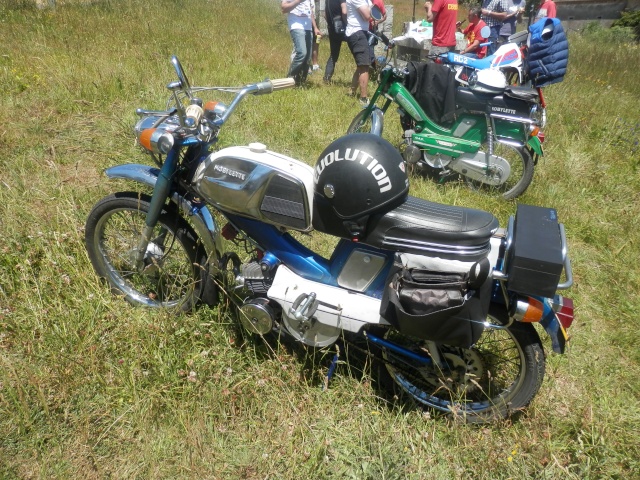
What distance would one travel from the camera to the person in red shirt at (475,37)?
7168 mm

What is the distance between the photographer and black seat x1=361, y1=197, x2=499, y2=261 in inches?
72.1

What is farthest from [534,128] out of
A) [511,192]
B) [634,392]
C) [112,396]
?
[112,396]

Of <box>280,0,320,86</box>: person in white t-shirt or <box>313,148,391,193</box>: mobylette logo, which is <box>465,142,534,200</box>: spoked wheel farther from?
<box>280,0,320,86</box>: person in white t-shirt

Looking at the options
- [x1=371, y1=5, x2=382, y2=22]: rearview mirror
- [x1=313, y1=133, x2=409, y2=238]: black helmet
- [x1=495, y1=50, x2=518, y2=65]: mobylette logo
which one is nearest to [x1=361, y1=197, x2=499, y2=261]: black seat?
[x1=313, y1=133, x2=409, y2=238]: black helmet

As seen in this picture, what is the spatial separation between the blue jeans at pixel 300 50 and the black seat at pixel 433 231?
5435 millimetres

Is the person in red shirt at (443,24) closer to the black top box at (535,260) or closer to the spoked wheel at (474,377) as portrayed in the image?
the spoked wheel at (474,377)

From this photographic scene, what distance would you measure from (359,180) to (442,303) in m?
0.57

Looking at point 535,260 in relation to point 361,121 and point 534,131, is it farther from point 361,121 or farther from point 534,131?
point 361,121

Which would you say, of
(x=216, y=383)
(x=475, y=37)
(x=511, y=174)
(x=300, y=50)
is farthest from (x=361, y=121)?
(x=475, y=37)

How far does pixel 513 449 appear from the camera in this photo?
79.5 inches

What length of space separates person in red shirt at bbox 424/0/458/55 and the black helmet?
5456mm

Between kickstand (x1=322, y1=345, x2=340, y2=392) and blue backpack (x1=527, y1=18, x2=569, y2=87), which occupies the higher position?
blue backpack (x1=527, y1=18, x2=569, y2=87)

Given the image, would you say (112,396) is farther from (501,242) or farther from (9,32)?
(9,32)

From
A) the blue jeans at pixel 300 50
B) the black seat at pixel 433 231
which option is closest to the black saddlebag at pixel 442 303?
the black seat at pixel 433 231
